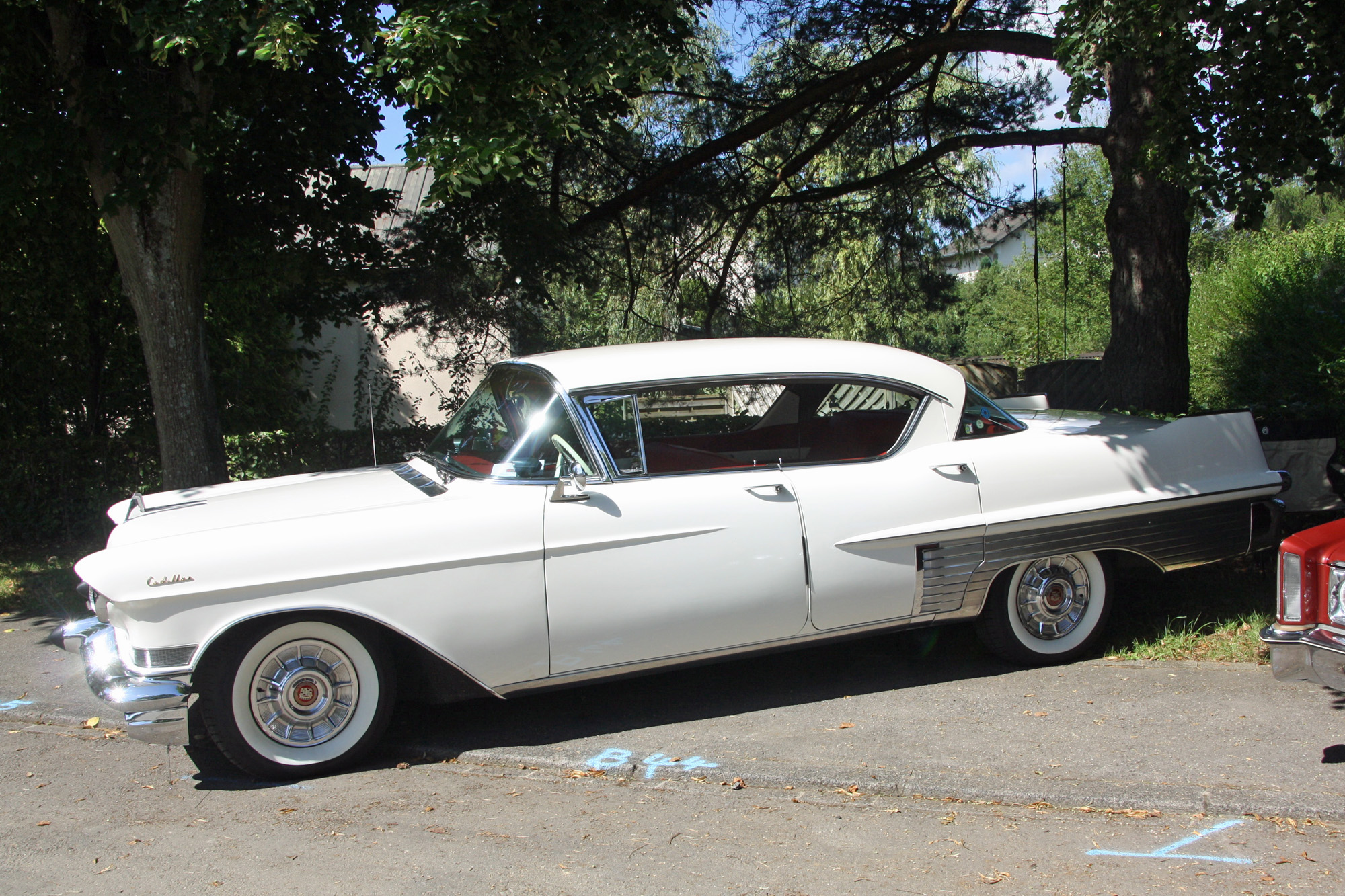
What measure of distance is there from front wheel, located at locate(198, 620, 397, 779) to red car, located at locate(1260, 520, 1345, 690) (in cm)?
350

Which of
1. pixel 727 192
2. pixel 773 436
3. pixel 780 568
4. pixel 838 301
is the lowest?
pixel 780 568

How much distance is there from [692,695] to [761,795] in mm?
1177

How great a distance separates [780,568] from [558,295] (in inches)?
413

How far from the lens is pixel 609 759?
429 cm

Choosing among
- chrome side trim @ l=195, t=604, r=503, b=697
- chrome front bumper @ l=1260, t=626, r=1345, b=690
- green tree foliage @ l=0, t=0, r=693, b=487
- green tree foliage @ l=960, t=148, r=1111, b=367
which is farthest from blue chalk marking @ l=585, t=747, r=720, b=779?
green tree foliage @ l=960, t=148, r=1111, b=367

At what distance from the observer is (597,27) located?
7.18 m

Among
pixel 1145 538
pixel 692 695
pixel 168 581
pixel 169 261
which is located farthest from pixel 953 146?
pixel 168 581

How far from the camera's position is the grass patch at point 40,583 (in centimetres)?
748

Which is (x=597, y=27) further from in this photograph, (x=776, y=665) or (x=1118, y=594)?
(x=1118, y=594)

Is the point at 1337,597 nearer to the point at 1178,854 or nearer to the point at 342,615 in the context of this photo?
the point at 1178,854

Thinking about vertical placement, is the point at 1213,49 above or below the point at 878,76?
below

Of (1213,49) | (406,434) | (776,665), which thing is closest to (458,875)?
(776,665)

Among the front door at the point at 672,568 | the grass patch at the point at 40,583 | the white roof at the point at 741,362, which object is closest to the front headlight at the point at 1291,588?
the white roof at the point at 741,362

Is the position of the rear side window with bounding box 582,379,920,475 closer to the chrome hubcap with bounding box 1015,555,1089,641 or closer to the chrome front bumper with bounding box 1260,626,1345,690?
the chrome hubcap with bounding box 1015,555,1089,641
